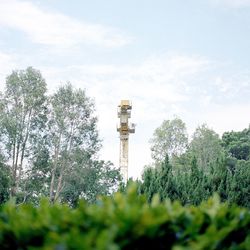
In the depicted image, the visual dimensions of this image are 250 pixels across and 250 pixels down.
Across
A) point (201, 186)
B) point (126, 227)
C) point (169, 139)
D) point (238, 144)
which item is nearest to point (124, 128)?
point (169, 139)

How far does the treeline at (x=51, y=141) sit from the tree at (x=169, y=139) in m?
8.32

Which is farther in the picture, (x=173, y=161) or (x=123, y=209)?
(x=173, y=161)

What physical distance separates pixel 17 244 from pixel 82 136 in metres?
29.4

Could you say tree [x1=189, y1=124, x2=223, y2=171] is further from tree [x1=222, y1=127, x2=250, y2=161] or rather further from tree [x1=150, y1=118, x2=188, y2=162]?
tree [x1=222, y1=127, x2=250, y2=161]

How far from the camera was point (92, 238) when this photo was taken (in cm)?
199

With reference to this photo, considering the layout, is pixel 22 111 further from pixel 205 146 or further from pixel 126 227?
pixel 126 227

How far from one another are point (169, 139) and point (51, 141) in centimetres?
1163

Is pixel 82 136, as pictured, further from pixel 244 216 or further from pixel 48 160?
pixel 244 216

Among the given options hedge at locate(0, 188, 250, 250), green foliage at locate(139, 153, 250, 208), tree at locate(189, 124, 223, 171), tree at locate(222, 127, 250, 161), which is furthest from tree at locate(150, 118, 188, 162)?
hedge at locate(0, 188, 250, 250)

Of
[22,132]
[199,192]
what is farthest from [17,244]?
[22,132]

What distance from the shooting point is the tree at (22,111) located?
29391 millimetres

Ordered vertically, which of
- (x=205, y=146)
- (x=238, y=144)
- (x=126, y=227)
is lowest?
(x=126, y=227)

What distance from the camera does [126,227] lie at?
7.36 feet

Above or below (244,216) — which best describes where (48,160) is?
above
